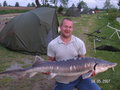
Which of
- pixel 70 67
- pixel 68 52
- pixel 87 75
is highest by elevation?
pixel 68 52

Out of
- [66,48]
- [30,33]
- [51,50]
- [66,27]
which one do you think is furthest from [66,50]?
[30,33]

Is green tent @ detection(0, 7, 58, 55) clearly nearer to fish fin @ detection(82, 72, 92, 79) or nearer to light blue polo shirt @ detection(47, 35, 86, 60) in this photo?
light blue polo shirt @ detection(47, 35, 86, 60)

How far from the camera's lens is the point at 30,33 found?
10.3 m

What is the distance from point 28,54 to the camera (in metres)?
9.96

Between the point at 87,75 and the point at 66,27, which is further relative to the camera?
the point at 66,27

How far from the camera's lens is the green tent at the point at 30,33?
1012 centimetres

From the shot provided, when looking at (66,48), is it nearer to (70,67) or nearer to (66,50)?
(66,50)

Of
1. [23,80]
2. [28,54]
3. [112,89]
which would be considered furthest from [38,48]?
[112,89]

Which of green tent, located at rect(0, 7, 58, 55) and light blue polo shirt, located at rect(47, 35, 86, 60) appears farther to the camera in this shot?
green tent, located at rect(0, 7, 58, 55)

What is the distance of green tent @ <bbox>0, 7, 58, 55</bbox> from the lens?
1012 centimetres

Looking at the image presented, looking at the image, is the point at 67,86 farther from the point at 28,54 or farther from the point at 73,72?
the point at 28,54

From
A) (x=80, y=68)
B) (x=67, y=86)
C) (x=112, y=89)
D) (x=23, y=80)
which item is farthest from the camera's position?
(x=23, y=80)

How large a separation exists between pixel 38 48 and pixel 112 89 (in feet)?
15.2

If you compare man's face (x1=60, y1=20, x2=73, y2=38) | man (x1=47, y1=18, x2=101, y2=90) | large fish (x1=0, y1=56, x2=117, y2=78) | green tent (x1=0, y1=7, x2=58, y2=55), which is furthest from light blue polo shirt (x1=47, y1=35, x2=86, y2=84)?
green tent (x1=0, y1=7, x2=58, y2=55)
